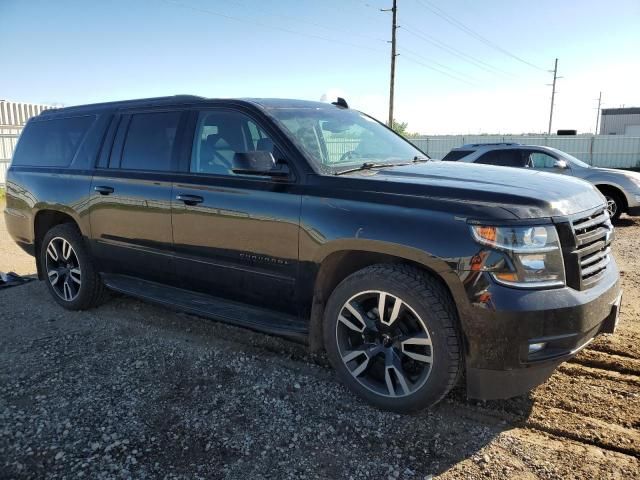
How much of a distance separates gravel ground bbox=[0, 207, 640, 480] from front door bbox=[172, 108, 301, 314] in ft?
2.02

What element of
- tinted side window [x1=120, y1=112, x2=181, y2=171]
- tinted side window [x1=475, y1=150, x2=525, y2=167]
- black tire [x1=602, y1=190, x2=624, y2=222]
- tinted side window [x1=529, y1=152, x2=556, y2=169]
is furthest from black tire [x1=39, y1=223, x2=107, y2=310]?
black tire [x1=602, y1=190, x2=624, y2=222]

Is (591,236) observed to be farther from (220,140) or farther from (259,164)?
(220,140)

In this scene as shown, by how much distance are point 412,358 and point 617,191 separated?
29.6ft

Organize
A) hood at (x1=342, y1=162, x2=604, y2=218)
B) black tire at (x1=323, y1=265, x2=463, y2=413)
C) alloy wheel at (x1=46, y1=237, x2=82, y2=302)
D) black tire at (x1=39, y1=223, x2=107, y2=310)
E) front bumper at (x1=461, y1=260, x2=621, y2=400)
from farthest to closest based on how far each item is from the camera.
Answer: alloy wheel at (x1=46, y1=237, x2=82, y2=302) → black tire at (x1=39, y1=223, x2=107, y2=310) → black tire at (x1=323, y1=265, x2=463, y2=413) → hood at (x1=342, y1=162, x2=604, y2=218) → front bumper at (x1=461, y1=260, x2=621, y2=400)

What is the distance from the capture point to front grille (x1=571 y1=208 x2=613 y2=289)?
2.77 meters

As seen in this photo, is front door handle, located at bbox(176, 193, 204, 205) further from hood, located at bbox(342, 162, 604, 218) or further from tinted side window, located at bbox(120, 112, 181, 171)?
hood, located at bbox(342, 162, 604, 218)

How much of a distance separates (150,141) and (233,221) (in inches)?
52.1

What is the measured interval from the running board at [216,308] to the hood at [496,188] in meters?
1.14

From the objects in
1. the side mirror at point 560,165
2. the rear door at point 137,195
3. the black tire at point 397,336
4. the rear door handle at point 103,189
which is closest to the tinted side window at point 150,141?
the rear door at point 137,195

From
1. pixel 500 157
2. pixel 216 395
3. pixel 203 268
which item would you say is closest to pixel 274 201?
pixel 203 268

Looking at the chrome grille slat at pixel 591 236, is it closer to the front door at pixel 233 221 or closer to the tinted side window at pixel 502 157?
the front door at pixel 233 221

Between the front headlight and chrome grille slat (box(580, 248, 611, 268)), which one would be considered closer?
the front headlight

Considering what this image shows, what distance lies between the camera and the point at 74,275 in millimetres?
5016

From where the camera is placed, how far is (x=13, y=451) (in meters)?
2.79
